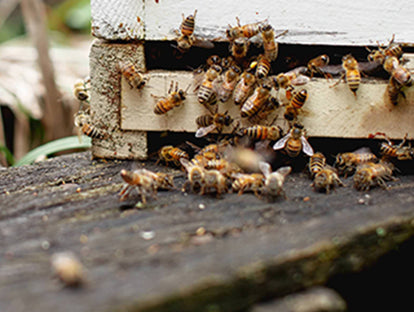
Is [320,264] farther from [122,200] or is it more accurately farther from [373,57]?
[373,57]

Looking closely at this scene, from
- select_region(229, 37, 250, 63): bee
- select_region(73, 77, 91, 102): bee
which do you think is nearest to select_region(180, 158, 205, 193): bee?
select_region(229, 37, 250, 63): bee

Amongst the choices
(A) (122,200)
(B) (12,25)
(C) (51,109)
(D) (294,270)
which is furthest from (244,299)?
(B) (12,25)

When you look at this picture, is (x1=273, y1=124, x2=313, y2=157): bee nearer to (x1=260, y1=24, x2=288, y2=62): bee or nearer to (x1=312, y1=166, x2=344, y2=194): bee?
(x1=312, y1=166, x2=344, y2=194): bee

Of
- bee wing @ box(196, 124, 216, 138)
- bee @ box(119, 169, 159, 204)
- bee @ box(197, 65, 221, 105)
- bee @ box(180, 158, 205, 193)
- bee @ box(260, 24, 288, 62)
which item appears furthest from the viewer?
bee wing @ box(196, 124, 216, 138)

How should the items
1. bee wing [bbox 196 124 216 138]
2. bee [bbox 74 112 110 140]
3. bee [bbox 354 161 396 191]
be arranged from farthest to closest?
bee [bbox 74 112 110 140] → bee wing [bbox 196 124 216 138] → bee [bbox 354 161 396 191]

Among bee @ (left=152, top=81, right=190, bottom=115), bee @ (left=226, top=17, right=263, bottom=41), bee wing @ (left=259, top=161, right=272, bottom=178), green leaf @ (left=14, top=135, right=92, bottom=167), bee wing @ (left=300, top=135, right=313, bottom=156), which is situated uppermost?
bee @ (left=226, top=17, right=263, bottom=41)

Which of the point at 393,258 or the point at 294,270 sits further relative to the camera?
the point at 393,258

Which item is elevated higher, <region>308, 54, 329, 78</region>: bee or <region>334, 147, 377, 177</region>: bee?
<region>308, 54, 329, 78</region>: bee
